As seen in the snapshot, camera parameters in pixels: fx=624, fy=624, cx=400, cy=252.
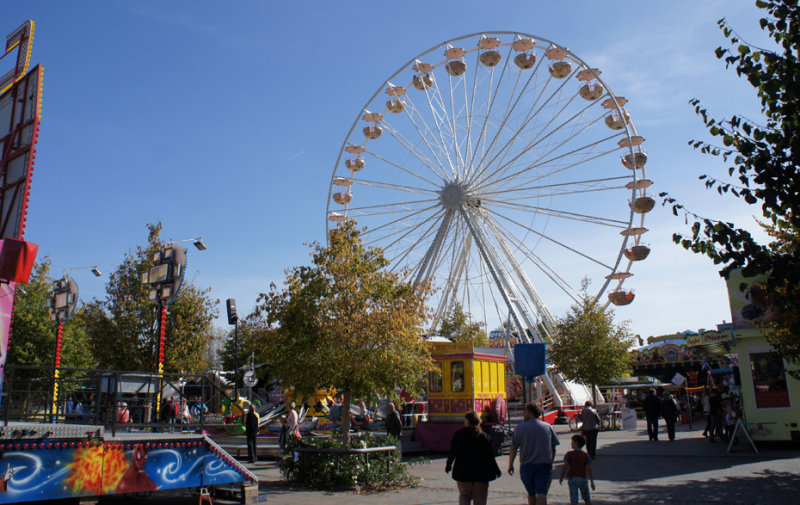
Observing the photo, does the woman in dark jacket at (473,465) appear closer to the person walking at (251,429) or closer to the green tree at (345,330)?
the green tree at (345,330)

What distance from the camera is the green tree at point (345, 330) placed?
12070mm

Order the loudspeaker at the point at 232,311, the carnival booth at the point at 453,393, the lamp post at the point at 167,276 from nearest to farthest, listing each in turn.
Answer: the lamp post at the point at 167,276, the carnival booth at the point at 453,393, the loudspeaker at the point at 232,311

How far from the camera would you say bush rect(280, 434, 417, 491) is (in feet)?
36.9

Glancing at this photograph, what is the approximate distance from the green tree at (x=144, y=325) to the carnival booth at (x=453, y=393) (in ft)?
31.6

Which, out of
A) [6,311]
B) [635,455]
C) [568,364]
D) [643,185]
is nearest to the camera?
[6,311]

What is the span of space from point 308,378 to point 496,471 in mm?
5647

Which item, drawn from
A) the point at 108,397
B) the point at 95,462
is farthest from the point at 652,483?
the point at 108,397

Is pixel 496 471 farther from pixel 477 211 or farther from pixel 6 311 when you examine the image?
pixel 477 211

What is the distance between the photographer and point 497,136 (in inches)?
1057

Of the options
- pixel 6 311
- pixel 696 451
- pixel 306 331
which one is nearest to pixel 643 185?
pixel 696 451

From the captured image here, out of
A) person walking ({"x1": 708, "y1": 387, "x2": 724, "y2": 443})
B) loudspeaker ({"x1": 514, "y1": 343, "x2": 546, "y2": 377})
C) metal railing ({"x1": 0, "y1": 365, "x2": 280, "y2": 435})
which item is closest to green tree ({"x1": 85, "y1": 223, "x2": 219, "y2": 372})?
metal railing ({"x1": 0, "y1": 365, "x2": 280, "y2": 435})

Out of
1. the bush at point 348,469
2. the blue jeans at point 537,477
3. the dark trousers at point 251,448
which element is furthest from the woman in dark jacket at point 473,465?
the dark trousers at point 251,448

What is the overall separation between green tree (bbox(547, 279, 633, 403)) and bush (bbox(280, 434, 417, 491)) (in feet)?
61.5

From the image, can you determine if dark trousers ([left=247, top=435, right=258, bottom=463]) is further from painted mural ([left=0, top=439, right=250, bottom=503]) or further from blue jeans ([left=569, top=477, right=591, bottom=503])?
blue jeans ([left=569, top=477, right=591, bottom=503])
